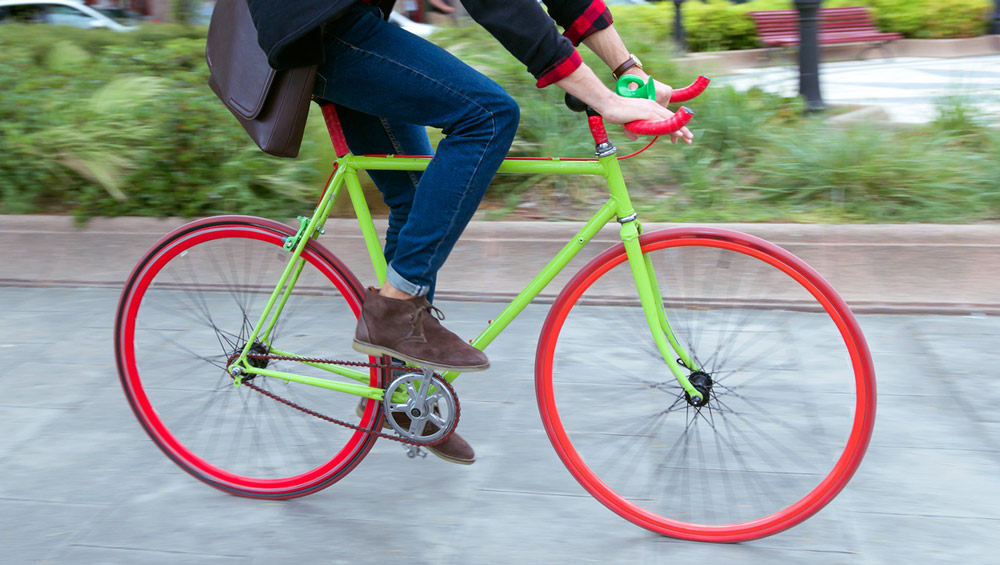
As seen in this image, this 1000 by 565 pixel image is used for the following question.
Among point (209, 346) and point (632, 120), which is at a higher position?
point (632, 120)

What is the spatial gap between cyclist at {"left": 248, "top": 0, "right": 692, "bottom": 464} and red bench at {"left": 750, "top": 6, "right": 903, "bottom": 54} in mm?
13253

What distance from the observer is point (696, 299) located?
299 cm

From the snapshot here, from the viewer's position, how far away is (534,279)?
2.88m

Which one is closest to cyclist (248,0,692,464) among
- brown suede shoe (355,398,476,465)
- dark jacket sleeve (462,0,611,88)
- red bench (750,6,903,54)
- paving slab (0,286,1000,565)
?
dark jacket sleeve (462,0,611,88)

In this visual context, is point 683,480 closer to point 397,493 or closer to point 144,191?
point 397,493

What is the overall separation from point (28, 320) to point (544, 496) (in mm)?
3078

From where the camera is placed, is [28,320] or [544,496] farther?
[28,320]

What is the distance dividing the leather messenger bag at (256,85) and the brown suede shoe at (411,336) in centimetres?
51

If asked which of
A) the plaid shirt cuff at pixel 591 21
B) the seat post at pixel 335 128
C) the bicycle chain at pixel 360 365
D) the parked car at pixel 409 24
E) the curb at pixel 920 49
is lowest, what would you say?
the curb at pixel 920 49

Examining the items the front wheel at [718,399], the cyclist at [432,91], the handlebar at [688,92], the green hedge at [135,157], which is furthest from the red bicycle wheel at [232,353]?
the green hedge at [135,157]

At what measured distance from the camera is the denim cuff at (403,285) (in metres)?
2.71

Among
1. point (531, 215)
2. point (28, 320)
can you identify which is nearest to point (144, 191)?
point (28, 320)

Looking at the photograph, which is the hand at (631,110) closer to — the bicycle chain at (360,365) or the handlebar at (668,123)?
the handlebar at (668,123)

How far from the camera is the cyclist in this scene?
2430 mm
